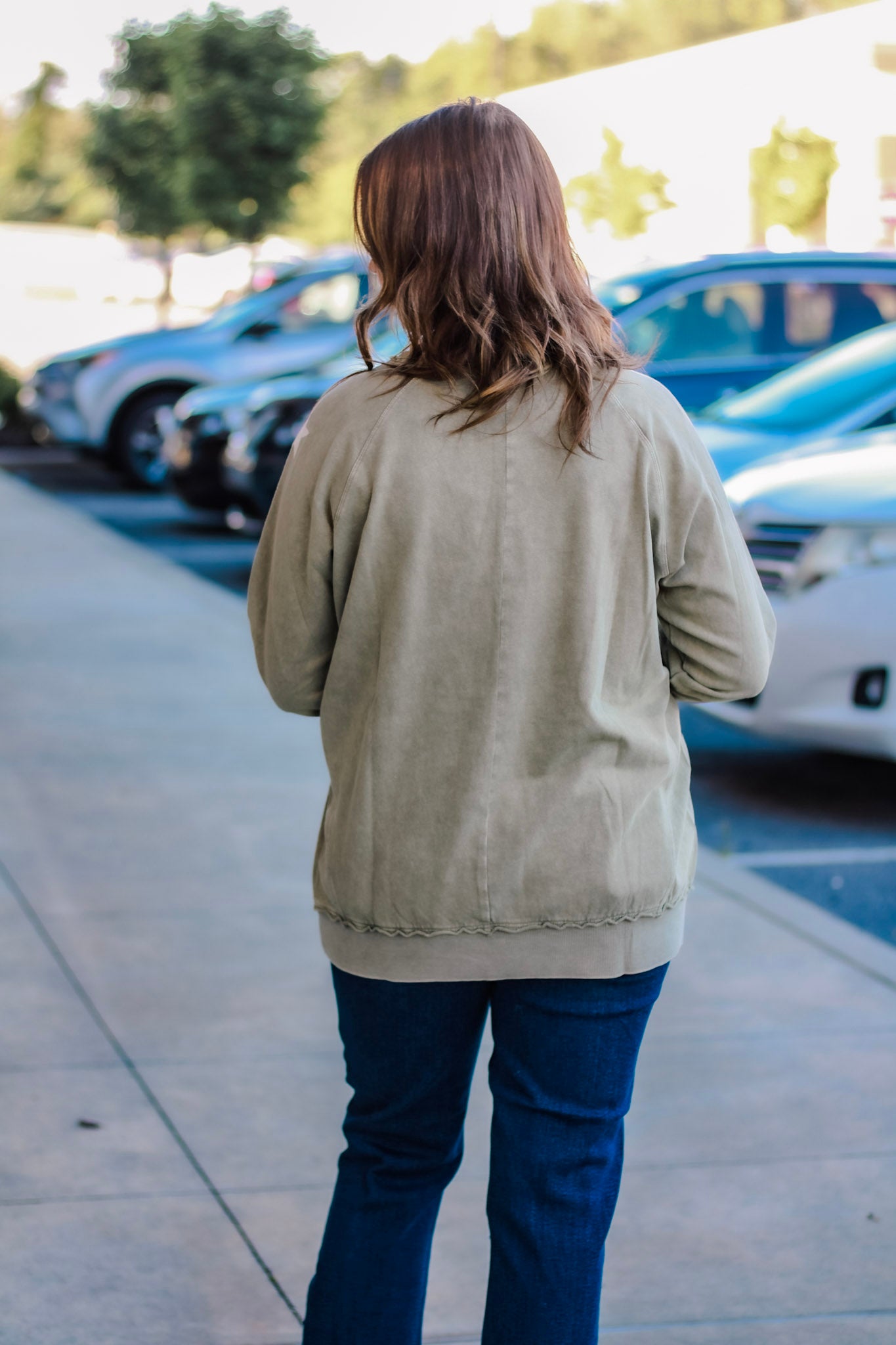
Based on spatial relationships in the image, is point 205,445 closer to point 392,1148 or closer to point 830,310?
point 830,310

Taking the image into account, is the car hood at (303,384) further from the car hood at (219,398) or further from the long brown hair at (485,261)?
the long brown hair at (485,261)

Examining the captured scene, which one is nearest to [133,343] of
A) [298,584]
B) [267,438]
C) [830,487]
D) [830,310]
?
[267,438]

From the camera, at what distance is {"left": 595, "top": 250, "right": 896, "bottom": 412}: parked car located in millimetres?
9039

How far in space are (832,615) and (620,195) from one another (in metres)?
33.3

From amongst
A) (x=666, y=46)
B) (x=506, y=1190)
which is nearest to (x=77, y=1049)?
(x=506, y=1190)

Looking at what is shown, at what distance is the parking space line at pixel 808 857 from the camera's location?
5066 millimetres

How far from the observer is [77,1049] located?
358cm

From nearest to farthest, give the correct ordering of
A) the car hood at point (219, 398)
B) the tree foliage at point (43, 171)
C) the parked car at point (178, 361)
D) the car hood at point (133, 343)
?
the car hood at point (219, 398) → the parked car at point (178, 361) → the car hood at point (133, 343) → the tree foliage at point (43, 171)

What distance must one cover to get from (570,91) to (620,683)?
1673 inches

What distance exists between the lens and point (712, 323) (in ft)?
→ 30.2

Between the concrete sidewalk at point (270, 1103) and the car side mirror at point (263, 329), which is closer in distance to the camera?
the concrete sidewalk at point (270, 1103)

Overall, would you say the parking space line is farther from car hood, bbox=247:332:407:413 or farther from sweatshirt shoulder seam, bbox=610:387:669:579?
car hood, bbox=247:332:407:413

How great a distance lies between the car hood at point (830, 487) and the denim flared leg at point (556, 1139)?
3.44 m

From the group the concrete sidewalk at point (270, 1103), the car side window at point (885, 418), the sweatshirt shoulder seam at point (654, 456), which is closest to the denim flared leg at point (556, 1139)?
the sweatshirt shoulder seam at point (654, 456)
